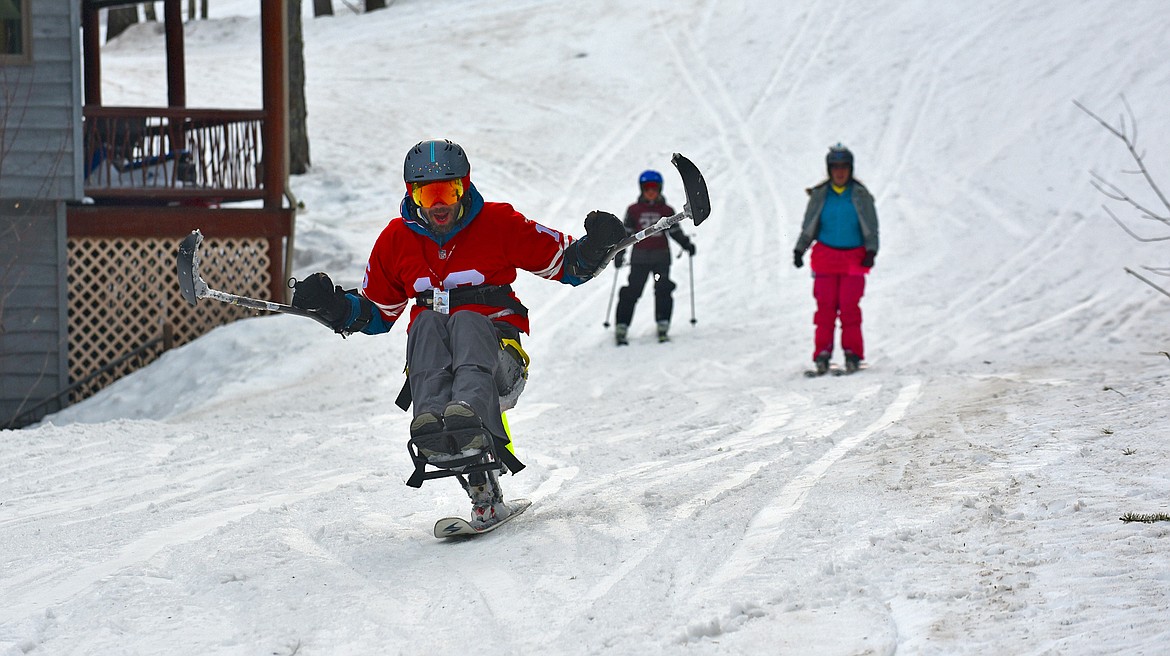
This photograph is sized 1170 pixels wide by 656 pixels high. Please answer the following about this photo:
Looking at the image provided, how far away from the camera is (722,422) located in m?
7.96

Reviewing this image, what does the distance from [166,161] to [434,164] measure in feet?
30.8

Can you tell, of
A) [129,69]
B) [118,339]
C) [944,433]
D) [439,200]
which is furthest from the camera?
[129,69]

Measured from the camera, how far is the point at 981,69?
21844 millimetres

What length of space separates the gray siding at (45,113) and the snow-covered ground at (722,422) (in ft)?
7.07

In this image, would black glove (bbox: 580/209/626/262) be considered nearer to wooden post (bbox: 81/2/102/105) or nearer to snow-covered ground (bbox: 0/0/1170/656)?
snow-covered ground (bbox: 0/0/1170/656)

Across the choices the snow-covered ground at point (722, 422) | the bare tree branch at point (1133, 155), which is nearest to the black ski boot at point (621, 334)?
the snow-covered ground at point (722, 422)

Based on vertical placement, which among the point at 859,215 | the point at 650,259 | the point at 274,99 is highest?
the point at 274,99

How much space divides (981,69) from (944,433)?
1697 centimetres

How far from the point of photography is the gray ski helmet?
498 cm

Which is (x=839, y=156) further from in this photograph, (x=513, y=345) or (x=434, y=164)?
(x=434, y=164)

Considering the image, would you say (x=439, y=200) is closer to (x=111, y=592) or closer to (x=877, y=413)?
(x=111, y=592)

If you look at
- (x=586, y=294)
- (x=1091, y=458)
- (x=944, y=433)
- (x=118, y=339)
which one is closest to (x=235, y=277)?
(x=118, y=339)

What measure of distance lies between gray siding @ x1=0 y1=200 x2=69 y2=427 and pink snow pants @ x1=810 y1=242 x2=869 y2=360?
754cm

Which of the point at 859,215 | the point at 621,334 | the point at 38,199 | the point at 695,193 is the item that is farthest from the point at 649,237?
the point at 695,193
